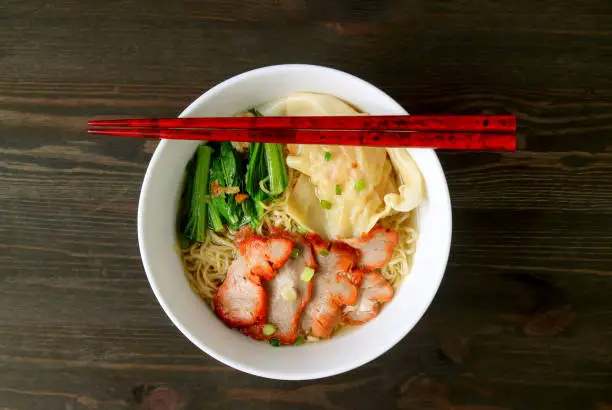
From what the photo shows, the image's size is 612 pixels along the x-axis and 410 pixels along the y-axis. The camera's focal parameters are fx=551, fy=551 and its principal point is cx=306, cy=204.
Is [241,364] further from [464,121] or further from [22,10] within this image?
[22,10]

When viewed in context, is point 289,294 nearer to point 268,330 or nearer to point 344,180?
point 268,330

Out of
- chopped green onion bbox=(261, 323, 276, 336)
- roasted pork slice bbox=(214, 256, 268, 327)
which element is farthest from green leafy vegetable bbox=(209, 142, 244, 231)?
chopped green onion bbox=(261, 323, 276, 336)

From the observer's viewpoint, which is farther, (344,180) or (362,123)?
(344,180)

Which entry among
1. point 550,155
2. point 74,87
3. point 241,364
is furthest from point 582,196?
point 74,87

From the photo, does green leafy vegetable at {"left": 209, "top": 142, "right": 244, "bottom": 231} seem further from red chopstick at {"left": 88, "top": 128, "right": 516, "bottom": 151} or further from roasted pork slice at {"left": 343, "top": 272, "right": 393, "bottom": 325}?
roasted pork slice at {"left": 343, "top": 272, "right": 393, "bottom": 325}

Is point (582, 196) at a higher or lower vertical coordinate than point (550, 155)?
lower

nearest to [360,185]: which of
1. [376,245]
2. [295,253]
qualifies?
[376,245]
